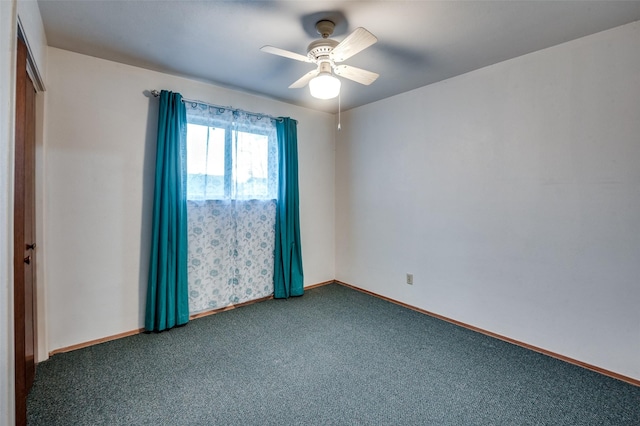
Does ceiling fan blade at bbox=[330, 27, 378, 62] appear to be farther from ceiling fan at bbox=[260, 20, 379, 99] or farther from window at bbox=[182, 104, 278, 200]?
window at bbox=[182, 104, 278, 200]

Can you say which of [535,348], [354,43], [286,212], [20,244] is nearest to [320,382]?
[535,348]

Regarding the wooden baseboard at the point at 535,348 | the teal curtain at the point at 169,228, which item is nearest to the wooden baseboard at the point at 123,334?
the teal curtain at the point at 169,228

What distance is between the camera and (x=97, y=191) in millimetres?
2557

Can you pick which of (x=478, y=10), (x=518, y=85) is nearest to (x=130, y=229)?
(x=478, y=10)

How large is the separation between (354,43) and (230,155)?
1921 mm

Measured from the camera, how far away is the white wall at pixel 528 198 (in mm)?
2096

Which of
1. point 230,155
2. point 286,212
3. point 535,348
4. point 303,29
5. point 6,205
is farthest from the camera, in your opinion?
point 286,212

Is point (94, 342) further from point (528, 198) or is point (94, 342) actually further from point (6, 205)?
point (528, 198)

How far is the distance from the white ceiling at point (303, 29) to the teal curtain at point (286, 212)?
95 cm

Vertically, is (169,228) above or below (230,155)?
below

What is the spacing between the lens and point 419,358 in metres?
2.33

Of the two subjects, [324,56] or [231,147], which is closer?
[324,56]

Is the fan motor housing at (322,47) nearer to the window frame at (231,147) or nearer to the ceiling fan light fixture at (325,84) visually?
the ceiling fan light fixture at (325,84)

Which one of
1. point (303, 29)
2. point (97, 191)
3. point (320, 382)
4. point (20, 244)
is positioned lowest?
point (320, 382)
